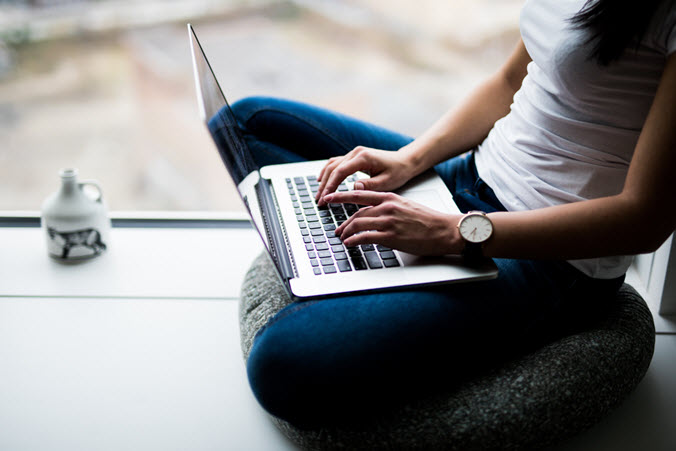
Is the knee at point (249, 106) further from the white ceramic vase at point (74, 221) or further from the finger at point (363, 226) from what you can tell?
the white ceramic vase at point (74, 221)

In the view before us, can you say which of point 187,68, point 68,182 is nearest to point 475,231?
point 68,182

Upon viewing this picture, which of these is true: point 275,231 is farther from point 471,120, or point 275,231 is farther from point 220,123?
point 471,120

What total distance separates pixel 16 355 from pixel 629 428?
4.09 feet

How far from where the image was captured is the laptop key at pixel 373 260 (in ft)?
3.33

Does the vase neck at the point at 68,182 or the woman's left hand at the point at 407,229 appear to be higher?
the vase neck at the point at 68,182

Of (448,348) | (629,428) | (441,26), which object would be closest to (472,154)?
(448,348)

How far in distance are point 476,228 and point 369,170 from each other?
295 mm

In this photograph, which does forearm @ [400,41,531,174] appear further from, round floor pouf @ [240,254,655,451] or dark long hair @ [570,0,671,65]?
round floor pouf @ [240,254,655,451]

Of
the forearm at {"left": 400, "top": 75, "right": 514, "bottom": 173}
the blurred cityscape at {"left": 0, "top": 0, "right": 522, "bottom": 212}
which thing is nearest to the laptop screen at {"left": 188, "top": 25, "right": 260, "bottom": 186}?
the forearm at {"left": 400, "top": 75, "right": 514, "bottom": 173}

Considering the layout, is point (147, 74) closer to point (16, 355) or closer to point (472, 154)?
point (16, 355)

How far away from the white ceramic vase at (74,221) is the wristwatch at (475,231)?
1.03 metres

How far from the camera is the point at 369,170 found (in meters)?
1.20

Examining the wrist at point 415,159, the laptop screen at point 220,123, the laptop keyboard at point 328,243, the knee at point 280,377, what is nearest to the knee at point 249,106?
the laptop screen at point 220,123

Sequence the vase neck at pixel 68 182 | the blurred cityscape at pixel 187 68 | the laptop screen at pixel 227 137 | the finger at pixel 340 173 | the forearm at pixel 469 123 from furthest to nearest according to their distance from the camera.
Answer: the blurred cityscape at pixel 187 68 → the vase neck at pixel 68 182 → the forearm at pixel 469 123 → the finger at pixel 340 173 → the laptop screen at pixel 227 137
